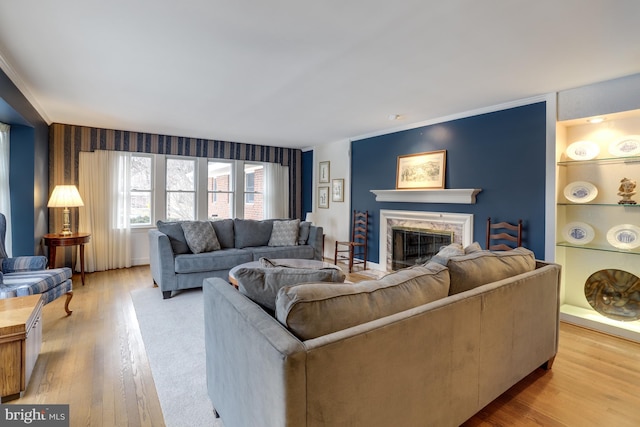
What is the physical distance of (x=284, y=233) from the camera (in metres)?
4.95

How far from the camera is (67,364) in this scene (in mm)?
2230

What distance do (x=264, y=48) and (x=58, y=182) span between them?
438 cm

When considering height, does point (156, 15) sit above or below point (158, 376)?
above

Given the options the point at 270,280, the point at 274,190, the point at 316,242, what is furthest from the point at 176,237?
the point at 270,280

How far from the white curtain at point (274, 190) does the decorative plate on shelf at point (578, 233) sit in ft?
16.0

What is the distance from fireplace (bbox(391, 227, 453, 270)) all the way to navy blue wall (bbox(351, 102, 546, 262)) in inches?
13.4

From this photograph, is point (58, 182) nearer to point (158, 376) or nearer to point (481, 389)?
point (158, 376)

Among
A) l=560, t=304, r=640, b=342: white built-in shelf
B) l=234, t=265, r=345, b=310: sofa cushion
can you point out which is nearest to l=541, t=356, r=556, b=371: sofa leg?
l=560, t=304, r=640, b=342: white built-in shelf

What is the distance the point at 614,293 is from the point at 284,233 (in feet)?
13.0

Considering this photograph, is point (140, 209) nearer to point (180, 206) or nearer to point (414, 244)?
point (180, 206)

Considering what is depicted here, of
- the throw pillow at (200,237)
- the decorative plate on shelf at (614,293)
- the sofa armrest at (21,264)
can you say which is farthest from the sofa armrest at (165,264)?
the decorative plate on shelf at (614,293)

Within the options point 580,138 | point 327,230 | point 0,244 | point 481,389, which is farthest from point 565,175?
point 0,244

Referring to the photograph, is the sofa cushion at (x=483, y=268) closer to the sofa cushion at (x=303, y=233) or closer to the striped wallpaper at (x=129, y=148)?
the sofa cushion at (x=303, y=233)

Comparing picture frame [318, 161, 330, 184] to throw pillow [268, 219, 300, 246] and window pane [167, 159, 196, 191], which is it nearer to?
throw pillow [268, 219, 300, 246]
